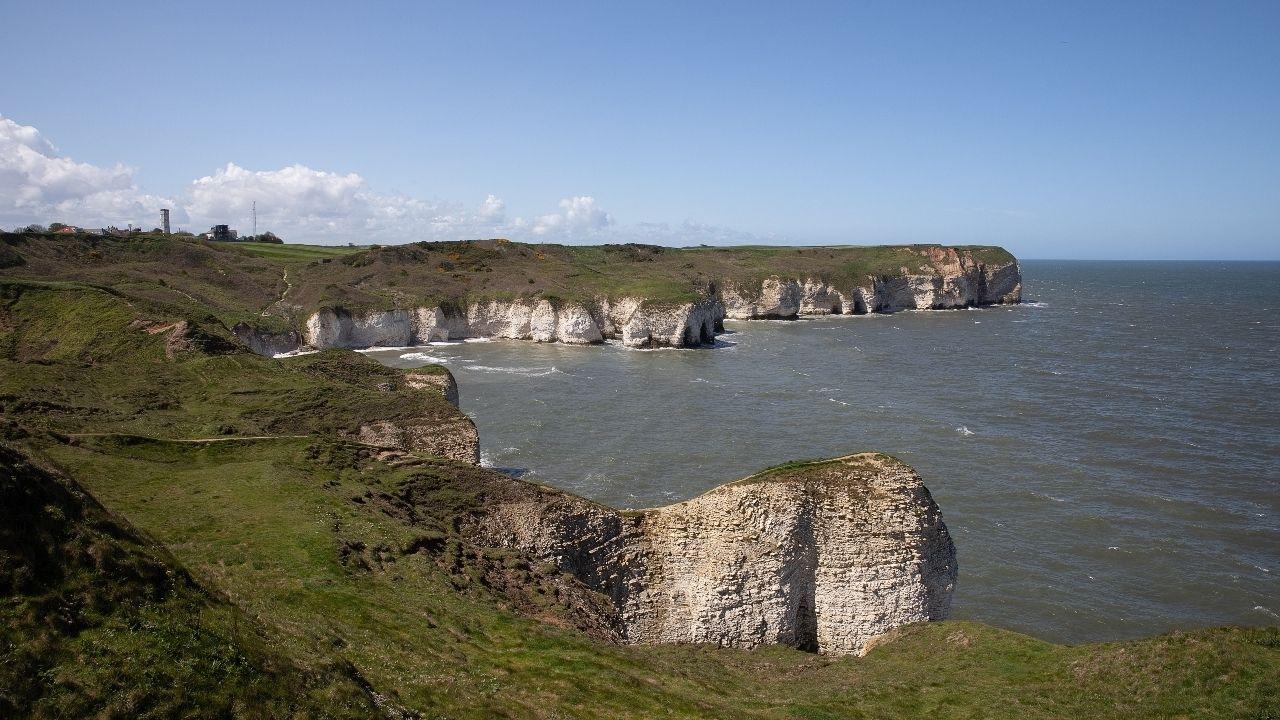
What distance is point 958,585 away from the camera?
2709 centimetres

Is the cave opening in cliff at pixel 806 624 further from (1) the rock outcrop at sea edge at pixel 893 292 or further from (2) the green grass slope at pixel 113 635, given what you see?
(1) the rock outcrop at sea edge at pixel 893 292

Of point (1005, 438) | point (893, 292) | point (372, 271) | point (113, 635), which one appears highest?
point (372, 271)

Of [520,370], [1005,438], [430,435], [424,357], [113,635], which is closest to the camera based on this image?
[113,635]

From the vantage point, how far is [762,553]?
21.3 meters

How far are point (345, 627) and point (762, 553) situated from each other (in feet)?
39.6

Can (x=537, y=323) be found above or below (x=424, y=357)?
above

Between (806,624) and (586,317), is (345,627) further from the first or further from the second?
(586,317)

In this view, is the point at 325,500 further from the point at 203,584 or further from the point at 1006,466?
the point at 1006,466

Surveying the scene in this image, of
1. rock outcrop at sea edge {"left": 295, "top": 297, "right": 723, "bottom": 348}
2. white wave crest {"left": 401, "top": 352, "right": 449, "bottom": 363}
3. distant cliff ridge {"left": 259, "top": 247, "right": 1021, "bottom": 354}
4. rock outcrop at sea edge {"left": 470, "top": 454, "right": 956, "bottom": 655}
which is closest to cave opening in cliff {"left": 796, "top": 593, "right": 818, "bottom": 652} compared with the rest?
rock outcrop at sea edge {"left": 470, "top": 454, "right": 956, "bottom": 655}

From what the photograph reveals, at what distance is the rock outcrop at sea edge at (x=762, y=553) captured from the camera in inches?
838

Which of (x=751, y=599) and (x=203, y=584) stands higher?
(x=203, y=584)

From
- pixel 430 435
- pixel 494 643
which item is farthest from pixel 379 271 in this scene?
pixel 494 643

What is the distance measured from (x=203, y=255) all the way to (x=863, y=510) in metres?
102

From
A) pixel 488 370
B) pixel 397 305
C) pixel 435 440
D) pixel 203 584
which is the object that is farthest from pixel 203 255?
pixel 203 584
